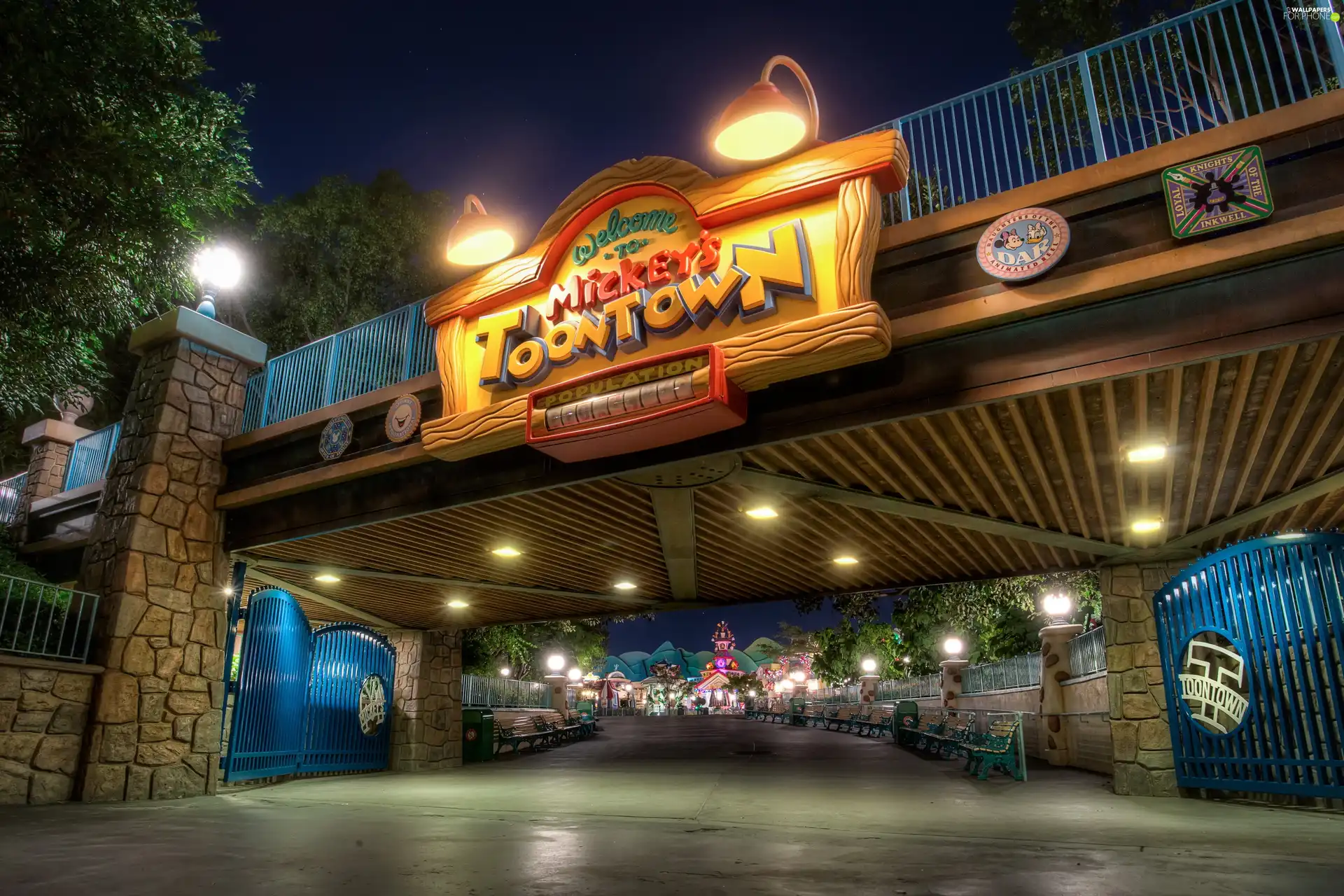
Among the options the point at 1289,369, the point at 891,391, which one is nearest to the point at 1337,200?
the point at 1289,369

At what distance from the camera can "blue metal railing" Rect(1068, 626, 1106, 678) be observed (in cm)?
1265

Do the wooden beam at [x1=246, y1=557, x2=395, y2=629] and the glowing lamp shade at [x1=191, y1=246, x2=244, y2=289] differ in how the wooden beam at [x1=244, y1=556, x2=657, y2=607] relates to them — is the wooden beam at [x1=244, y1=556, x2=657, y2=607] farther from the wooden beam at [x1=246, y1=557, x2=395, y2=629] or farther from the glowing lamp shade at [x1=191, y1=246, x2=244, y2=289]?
the glowing lamp shade at [x1=191, y1=246, x2=244, y2=289]

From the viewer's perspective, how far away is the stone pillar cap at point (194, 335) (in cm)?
1091

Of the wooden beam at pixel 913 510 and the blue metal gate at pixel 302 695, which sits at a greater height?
the wooden beam at pixel 913 510

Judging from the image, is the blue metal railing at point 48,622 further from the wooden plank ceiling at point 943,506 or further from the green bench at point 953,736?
the green bench at point 953,736

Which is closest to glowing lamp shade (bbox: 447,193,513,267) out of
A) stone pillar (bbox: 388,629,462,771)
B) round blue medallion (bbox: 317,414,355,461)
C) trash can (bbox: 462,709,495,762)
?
round blue medallion (bbox: 317,414,355,461)

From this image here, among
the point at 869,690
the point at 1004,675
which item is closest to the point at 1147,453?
the point at 1004,675

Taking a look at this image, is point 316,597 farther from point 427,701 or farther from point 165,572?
point 165,572

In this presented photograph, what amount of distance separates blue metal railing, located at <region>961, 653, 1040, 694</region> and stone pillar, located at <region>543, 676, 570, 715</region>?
48.1 feet

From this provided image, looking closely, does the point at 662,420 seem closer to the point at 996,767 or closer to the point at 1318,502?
the point at 1318,502

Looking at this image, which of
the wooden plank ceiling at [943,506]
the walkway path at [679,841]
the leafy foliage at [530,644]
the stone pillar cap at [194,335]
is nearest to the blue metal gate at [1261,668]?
the walkway path at [679,841]

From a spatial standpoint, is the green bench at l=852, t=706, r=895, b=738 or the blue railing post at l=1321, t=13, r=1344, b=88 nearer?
the blue railing post at l=1321, t=13, r=1344, b=88

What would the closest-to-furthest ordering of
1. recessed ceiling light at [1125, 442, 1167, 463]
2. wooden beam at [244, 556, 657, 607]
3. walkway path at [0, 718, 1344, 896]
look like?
1. walkway path at [0, 718, 1344, 896]
2. recessed ceiling light at [1125, 442, 1167, 463]
3. wooden beam at [244, 556, 657, 607]

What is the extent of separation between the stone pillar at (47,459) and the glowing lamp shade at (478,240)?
1121cm
